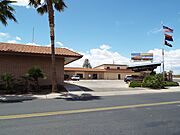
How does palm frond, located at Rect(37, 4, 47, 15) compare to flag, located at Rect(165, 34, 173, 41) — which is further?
flag, located at Rect(165, 34, 173, 41)

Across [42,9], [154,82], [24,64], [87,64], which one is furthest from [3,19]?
[87,64]

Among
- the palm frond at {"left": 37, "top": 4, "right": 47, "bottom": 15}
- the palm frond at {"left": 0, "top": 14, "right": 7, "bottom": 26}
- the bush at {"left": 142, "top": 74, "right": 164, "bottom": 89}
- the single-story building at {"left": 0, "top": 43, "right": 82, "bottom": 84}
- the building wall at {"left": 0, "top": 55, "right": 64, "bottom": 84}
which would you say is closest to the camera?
the palm frond at {"left": 0, "top": 14, "right": 7, "bottom": 26}

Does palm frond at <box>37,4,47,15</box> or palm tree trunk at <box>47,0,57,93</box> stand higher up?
palm frond at <box>37,4,47,15</box>

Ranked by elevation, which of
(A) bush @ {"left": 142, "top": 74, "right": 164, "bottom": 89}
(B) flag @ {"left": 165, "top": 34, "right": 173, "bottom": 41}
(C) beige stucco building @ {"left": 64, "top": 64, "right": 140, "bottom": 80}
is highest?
(B) flag @ {"left": 165, "top": 34, "right": 173, "bottom": 41}

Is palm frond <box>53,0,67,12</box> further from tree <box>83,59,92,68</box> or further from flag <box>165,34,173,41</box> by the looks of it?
tree <box>83,59,92,68</box>

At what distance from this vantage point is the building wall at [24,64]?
21.0 m

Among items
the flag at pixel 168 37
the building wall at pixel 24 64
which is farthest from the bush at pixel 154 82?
the building wall at pixel 24 64

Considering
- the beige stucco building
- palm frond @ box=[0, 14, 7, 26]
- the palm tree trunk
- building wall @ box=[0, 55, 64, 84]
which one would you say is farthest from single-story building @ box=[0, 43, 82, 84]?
the beige stucco building

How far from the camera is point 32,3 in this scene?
19906mm

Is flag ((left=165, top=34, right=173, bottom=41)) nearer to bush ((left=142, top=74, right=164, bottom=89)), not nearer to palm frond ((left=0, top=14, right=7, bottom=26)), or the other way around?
bush ((left=142, top=74, right=164, bottom=89))

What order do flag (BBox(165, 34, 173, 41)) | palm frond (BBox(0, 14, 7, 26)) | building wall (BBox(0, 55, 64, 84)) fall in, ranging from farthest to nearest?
1. flag (BBox(165, 34, 173, 41))
2. building wall (BBox(0, 55, 64, 84))
3. palm frond (BBox(0, 14, 7, 26))

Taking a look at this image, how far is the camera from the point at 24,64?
71.9ft

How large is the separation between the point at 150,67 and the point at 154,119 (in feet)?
102

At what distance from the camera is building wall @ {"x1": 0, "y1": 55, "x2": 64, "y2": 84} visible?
21047 mm
